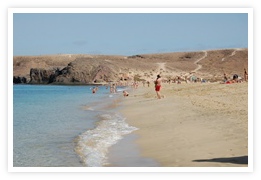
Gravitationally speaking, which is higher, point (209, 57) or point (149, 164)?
point (209, 57)

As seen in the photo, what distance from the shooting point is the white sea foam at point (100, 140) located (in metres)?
10.9

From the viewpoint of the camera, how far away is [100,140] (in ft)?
44.4

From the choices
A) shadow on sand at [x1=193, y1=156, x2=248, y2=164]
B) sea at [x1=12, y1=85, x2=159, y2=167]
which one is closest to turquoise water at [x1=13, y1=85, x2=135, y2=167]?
sea at [x1=12, y1=85, x2=159, y2=167]

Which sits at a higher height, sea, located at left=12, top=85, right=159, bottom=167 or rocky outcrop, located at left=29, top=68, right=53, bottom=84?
rocky outcrop, located at left=29, top=68, right=53, bottom=84

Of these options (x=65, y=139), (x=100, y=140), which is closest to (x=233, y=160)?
(x=100, y=140)

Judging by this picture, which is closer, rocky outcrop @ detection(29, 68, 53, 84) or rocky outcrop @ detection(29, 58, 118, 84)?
rocky outcrop @ detection(29, 58, 118, 84)

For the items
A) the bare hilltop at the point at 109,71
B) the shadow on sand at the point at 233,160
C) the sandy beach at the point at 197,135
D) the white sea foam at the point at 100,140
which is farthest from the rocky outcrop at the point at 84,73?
the shadow on sand at the point at 233,160

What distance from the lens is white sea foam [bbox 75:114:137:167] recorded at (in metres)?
10.9

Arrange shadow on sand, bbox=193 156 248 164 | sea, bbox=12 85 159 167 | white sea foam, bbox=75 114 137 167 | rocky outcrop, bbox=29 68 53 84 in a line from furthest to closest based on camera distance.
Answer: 1. rocky outcrop, bbox=29 68 53 84
2. white sea foam, bbox=75 114 137 167
3. sea, bbox=12 85 159 167
4. shadow on sand, bbox=193 156 248 164

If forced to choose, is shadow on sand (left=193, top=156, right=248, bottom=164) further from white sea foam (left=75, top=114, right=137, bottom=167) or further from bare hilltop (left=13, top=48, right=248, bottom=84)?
bare hilltop (left=13, top=48, right=248, bottom=84)
